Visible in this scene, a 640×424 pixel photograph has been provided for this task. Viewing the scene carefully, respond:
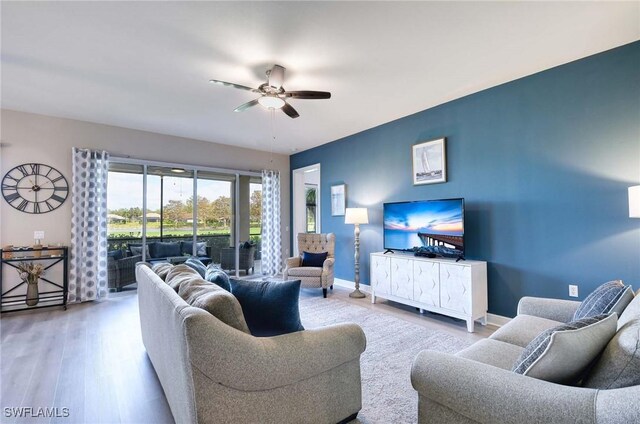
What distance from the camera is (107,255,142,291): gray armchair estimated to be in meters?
4.80

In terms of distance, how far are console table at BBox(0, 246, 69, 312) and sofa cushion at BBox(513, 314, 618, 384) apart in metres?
5.40

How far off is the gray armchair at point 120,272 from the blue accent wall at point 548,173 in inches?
191

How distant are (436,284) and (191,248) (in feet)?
14.5

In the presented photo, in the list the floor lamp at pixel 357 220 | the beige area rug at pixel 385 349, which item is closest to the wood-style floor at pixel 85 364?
the beige area rug at pixel 385 349

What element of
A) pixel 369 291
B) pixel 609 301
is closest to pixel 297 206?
pixel 369 291

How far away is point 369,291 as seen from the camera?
4988 millimetres

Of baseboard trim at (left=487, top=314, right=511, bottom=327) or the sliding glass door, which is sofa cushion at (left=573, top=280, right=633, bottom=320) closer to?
baseboard trim at (left=487, top=314, right=511, bottom=327)

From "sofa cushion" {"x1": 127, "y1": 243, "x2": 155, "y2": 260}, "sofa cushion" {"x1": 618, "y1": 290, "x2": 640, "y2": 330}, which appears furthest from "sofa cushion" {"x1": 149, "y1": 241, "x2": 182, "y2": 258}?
"sofa cushion" {"x1": 618, "y1": 290, "x2": 640, "y2": 330}

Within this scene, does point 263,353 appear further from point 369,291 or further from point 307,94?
point 369,291

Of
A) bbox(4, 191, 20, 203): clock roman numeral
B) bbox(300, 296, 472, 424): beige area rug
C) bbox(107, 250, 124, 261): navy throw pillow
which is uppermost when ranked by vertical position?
bbox(4, 191, 20, 203): clock roman numeral

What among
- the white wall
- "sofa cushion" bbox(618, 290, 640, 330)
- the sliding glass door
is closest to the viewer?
"sofa cushion" bbox(618, 290, 640, 330)

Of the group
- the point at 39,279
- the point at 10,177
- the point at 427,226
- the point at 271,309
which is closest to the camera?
the point at 271,309

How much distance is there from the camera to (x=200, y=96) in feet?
12.0

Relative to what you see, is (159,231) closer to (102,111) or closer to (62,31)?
(102,111)
